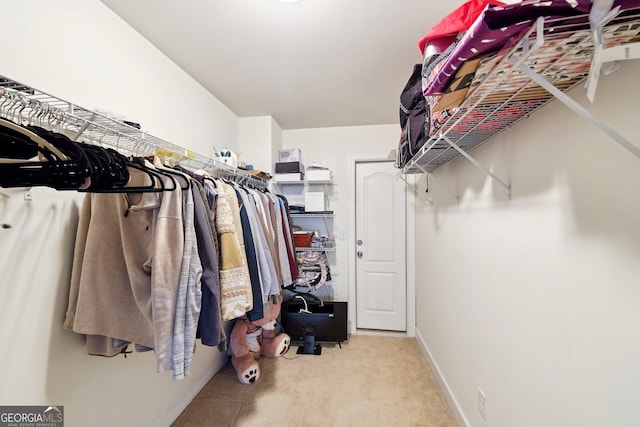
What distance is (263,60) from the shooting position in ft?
5.59

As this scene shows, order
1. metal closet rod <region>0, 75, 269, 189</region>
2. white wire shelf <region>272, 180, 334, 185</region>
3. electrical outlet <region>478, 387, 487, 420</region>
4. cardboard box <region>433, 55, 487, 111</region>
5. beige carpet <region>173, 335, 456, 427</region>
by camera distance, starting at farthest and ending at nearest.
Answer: white wire shelf <region>272, 180, 334, 185</region>
beige carpet <region>173, 335, 456, 427</region>
electrical outlet <region>478, 387, 487, 420</region>
metal closet rod <region>0, 75, 269, 189</region>
cardboard box <region>433, 55, 487, 111</region>

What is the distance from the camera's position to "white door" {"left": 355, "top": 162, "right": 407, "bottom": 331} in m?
2.90

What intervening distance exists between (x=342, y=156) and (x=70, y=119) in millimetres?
2378

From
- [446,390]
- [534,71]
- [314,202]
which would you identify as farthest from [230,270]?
[446,390]

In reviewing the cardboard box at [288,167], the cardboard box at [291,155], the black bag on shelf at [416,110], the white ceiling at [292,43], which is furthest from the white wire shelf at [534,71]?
the cardboard box at [291,155]

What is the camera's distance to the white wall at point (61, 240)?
90cm

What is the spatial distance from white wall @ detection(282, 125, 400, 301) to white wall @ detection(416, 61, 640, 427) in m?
1.50

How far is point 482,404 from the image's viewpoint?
1.29 m

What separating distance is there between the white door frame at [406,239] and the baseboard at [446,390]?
43 centimetres

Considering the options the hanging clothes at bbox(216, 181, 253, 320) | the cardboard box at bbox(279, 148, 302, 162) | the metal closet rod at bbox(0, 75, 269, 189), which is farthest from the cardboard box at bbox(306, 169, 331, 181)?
the hanging clothes at bbox(216, 181, 253, 320)

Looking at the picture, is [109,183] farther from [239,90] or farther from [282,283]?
[239,90]

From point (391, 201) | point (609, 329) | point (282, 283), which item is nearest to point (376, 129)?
point (391, 201)

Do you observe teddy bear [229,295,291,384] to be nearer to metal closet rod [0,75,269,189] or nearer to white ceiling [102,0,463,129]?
metal closet rod [0,75,269,189]

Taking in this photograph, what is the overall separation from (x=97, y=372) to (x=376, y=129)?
2987 mm
